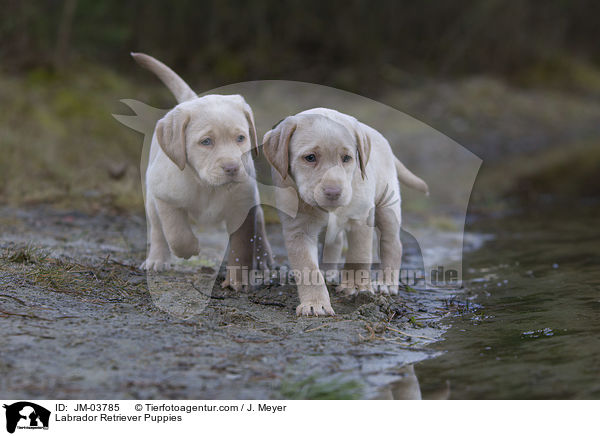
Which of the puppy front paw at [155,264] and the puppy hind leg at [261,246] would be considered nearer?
the puppy hind leg at [261,246]

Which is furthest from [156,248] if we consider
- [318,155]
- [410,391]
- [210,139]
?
[410,391]

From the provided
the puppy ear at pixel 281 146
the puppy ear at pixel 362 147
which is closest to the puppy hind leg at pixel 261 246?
the puppy ear at pixel 281 146

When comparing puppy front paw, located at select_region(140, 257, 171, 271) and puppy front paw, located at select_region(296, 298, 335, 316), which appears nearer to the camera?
puppy front paw, located at select_region(296, 298, 335, 316)

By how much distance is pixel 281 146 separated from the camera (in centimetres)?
420

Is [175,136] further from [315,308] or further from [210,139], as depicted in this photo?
→ [315,308]

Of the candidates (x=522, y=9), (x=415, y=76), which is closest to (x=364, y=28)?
(x=415, y=76)

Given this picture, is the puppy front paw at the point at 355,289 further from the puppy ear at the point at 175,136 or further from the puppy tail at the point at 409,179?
the puppy ear at the point at 175,136

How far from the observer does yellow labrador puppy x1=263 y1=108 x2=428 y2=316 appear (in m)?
4.11

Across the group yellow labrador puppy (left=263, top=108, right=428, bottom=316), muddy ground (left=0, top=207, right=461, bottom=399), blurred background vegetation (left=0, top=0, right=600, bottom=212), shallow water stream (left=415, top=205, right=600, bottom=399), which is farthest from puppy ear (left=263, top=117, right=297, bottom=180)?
blurred background vegetation (left=0, top=0, right=600, bottom=212)

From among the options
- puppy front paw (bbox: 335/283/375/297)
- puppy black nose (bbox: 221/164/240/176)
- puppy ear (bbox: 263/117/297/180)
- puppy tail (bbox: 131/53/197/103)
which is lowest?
puppy front paw (bbox: 335/283/375/297)

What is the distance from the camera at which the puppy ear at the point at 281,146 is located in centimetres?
420

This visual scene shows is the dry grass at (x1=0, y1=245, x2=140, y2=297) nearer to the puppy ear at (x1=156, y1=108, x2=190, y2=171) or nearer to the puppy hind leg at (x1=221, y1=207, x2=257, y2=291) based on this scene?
the puppy hind leg at (x1=221, y1=207, x2=257, y2=291)
